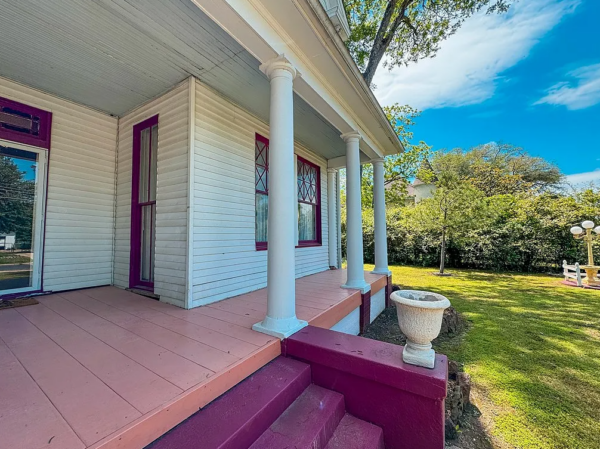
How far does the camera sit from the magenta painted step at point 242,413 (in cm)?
118

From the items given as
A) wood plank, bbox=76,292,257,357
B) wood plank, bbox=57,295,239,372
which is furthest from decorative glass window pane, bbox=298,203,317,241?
wood plank, bbox=57,295,239,372

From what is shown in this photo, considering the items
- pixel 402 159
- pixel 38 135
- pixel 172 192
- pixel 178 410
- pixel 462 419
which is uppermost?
pixel 402 159

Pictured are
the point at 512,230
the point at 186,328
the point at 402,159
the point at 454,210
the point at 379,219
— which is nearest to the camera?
the point at 186,328

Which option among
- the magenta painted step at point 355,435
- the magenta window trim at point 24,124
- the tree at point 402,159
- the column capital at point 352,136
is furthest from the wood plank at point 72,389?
the tree at point 402,159

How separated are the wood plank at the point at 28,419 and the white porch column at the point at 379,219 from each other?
5041 mm

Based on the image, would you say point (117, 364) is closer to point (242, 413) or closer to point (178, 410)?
point (178, 410)

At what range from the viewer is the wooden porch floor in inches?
44.4

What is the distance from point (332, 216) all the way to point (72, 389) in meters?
5.68

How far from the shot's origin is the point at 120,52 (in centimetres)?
266

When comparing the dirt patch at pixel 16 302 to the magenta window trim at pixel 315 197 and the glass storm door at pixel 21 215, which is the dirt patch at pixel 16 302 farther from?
the magenta window trim at pixel 315 197

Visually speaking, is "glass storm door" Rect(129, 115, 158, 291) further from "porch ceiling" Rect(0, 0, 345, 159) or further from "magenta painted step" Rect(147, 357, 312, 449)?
"magenta painted step" Rect(147, 357, 312, 449)

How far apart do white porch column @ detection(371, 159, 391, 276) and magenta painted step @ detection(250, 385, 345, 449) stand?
12.7 ft

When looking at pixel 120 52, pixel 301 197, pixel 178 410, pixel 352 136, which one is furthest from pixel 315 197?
pixel 178 410

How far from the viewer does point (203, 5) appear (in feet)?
6.14
